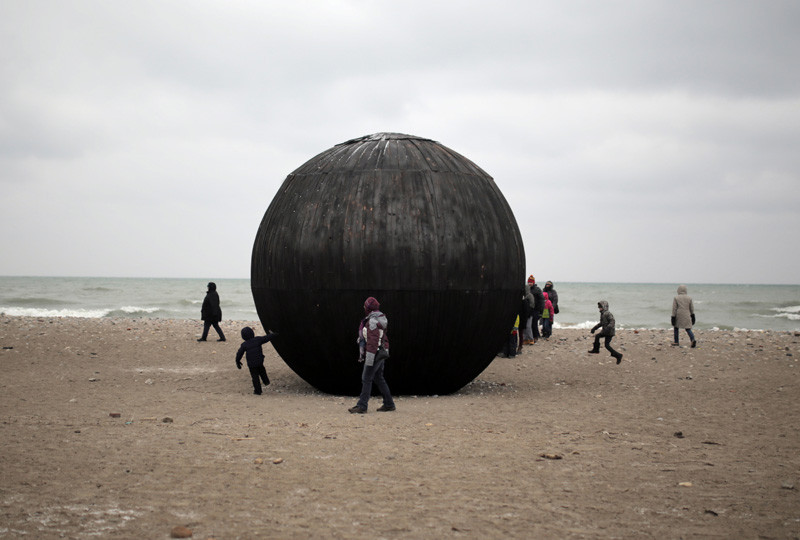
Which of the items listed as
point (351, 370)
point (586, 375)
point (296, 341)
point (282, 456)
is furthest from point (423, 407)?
point (586, 375)

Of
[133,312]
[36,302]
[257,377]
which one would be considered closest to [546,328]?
[257,377]

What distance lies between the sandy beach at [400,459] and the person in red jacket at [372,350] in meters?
0.23

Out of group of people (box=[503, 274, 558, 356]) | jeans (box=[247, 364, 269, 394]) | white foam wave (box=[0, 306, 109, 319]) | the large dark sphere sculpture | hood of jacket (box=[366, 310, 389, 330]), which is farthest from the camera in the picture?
white foam wave (box=[0, 306, 109, 319])

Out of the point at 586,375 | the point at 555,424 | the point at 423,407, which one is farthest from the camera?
the point at 586,375

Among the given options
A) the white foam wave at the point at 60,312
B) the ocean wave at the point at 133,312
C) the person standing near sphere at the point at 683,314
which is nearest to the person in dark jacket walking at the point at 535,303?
the person standing near sphere at the point at 683,314

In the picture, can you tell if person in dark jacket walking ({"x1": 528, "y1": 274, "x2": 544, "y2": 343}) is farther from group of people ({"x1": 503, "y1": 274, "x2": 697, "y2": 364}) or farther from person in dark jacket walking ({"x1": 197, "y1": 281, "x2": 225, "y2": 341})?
person in dark jacket walking ({"x1": 197, "y1": 281, "x2": 225, "y2": 341})

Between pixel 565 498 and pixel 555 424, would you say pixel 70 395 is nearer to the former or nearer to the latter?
pixel 555 424

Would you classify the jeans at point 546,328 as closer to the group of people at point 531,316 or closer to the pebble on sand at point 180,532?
the group of people at point 531,316

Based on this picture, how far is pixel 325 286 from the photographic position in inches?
400

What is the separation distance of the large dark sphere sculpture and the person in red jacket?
39 cm

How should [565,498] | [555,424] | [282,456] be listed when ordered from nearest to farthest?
1. [565,498]
2. [282,456]
3. [555,424]

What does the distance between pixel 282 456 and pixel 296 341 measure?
362 cm

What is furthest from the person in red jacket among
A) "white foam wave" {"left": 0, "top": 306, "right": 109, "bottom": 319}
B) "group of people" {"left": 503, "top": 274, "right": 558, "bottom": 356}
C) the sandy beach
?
"white foam wave" {"left": 0, "top": 306, "right": 109, "bottom": 319}

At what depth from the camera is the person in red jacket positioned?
960 cm
